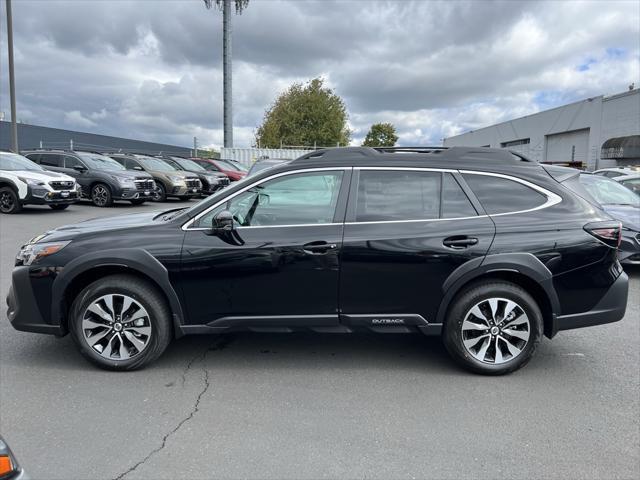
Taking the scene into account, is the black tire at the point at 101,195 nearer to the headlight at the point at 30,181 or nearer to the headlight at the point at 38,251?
the headlight at the point at 30,181

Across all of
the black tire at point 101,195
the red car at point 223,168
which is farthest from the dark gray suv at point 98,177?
the red car at point 223,168

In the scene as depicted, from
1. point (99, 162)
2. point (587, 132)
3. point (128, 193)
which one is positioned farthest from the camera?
point (587, 132)

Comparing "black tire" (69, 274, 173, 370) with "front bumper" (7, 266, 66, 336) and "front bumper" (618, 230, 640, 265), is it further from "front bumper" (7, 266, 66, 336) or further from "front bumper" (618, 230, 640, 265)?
"front bumper" (618, 230, 640, 265)

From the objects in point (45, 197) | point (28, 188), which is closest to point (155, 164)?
point (45, 197)

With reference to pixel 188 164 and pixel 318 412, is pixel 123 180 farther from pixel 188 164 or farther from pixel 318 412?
pixel 318 412

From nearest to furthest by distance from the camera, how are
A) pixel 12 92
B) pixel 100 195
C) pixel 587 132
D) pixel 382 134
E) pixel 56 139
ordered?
1. pixel 100 195
2. pixel 12 92
3. pixel 56 139
4. pixel 587 132
5. pixel 382 134

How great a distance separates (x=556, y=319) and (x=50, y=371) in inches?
160

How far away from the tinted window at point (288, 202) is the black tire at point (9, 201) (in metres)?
12.0

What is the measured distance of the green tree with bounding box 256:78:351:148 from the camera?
4753 cm

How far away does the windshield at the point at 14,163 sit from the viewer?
1396 cm

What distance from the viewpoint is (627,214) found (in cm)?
759

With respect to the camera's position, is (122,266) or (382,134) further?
(382,134)

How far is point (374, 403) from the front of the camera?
3.52m

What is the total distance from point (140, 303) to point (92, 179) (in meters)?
14.1
